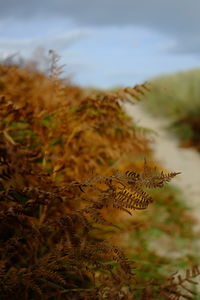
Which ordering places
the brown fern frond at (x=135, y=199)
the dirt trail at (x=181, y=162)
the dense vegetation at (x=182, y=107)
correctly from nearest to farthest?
the brown fern frond at (x=135, y=199)
the dirt trail at (x=181, y=162)
the dense vegetation at (x=182, y=107)

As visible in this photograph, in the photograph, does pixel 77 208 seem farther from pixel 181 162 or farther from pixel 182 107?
pixel 182 107

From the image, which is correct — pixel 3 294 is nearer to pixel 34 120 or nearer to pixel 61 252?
pixel 61 252

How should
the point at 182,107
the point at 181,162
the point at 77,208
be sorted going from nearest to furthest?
the point at 77,208
the point at 181,162
the point at 182,107

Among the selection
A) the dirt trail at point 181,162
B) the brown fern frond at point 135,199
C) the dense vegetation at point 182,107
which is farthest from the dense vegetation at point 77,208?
the dense vegetation at point 182,107

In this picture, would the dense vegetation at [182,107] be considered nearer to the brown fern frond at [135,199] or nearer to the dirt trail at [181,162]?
the dirt trail at [181,162]

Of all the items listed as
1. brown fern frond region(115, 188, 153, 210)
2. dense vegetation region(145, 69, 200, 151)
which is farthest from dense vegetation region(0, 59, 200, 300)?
dense vegetation region(145, 69, 200, 151)

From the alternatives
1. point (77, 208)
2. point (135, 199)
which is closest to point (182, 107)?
point (77, 208)

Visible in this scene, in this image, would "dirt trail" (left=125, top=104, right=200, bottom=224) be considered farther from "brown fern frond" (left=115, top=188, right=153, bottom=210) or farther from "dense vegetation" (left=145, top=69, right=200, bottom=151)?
"brown fern frond" (left=115, top=188, right=153, bottom=210)
